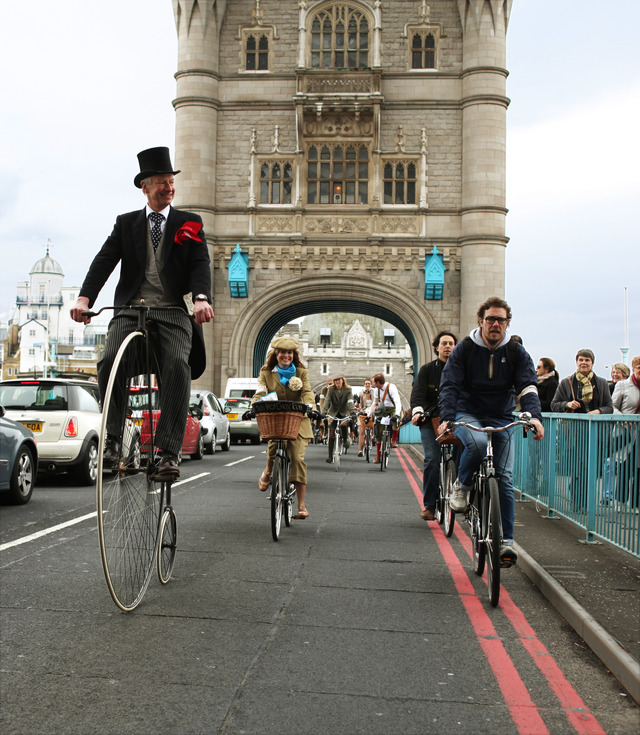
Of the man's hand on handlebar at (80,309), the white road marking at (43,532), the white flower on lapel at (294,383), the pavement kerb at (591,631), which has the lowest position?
the white road marking at (43,532)

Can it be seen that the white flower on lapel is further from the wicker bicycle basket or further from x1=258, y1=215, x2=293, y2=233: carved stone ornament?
x1=258, y1=215, x2=293, y2=233: carved stone ornament

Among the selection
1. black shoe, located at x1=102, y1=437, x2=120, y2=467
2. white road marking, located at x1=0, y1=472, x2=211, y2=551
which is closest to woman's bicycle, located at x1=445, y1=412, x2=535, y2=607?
black shoe, located at x1=102, y1=437, x2=120, y2=467

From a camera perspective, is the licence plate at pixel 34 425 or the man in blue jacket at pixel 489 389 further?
the licence plate at pixel 34 425

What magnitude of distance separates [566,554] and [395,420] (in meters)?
11.0

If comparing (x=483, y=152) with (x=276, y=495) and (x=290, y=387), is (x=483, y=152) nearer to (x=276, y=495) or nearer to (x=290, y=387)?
(x=290, y=387)

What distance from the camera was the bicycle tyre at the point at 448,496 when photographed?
8.08 metres

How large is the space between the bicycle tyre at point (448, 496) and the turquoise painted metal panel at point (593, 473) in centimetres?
116

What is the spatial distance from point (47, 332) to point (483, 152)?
78.9 meters

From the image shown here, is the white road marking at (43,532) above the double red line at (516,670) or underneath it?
above

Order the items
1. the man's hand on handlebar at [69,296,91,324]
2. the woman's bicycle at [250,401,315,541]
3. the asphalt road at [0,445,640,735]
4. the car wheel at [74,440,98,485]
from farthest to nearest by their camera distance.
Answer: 1. the car wheel at [74,440,98,485]
2. the woman's bicycle at [250,401,315,541]
3. the man's hand on handlebar at [69,296,91,324]
4. the asphalt road at [0,445,640,735]

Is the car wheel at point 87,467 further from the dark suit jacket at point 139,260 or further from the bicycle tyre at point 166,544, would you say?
the dark suit jacket at point 139,260

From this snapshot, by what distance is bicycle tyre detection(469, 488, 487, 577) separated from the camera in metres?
6.17

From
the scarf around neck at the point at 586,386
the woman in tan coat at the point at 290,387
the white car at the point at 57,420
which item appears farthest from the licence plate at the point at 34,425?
the scarf around neck at the point at 586,386

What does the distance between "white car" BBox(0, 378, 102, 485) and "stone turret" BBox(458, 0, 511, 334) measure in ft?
75.9
